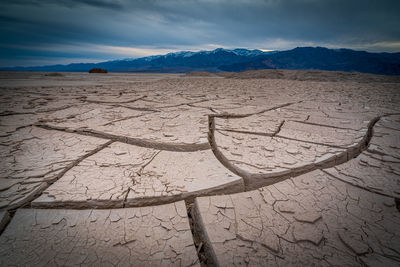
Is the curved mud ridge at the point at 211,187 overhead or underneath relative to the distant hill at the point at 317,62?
underneath

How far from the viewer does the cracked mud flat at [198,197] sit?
612 mm

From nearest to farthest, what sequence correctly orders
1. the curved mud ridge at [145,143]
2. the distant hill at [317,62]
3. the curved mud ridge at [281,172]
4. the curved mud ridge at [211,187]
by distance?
the curved mud ridge at [211,187]
the curved mud ridge at [281,172]
the curved mud ridge at [145,143]
the distant hill at [317,62]

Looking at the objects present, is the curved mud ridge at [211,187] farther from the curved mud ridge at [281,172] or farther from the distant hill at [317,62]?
the distant hill at [317,62]

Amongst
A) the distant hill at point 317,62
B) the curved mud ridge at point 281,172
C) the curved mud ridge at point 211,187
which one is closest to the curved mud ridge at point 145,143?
the curved mud ridge at point 211,187

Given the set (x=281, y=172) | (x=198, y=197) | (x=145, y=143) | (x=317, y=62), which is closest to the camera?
(x=198, y=197)

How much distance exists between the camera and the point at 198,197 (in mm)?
832

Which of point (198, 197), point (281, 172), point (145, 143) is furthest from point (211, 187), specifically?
point (145, 143)

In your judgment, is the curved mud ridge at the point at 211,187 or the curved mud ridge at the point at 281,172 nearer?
the curved mud ridge at the point at 211,187

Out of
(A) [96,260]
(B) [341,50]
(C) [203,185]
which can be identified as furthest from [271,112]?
(B) [341,50]

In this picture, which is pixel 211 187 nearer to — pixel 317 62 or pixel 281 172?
pixel 281 172

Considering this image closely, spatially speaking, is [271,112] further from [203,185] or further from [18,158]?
[18,158]

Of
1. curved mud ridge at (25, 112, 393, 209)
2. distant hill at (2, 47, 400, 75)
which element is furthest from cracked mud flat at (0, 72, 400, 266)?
distant hill at (2, 47, 400, 75)

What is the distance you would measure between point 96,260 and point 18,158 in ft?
3.34

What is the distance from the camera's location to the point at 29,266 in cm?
56
